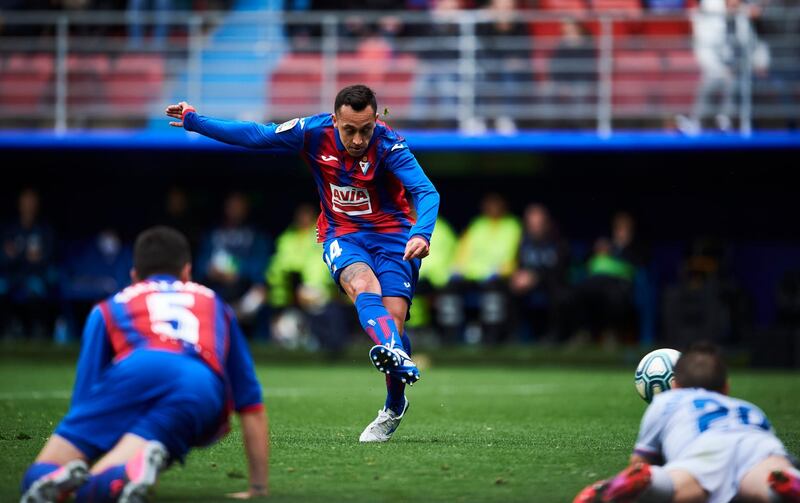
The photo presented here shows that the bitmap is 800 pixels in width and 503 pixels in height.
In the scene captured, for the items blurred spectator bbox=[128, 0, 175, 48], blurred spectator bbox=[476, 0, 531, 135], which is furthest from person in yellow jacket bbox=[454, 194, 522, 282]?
blurred spectator bbox=[128, 0, 175, 48]

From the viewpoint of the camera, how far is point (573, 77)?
16766 millimetres

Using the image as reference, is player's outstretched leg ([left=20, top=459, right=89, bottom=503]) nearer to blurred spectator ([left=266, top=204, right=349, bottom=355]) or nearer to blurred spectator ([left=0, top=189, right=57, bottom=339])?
blurred spectator ([left=266, top=204, right=349, bottom=355])

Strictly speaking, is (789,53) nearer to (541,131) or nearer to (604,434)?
(541,131)

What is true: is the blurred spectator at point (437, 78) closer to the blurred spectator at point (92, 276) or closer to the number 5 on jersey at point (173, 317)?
the blurred spectator at point (92, 276)

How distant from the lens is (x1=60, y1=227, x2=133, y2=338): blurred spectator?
62.0 ft

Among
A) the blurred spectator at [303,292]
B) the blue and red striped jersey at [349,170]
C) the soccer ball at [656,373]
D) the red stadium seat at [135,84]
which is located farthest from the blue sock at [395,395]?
the red stadium seat at [135,84]

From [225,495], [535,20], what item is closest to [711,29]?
[535,20]

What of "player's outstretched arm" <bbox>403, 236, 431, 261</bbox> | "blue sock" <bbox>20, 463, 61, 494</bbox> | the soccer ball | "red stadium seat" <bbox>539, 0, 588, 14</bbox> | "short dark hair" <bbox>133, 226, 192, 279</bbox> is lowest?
the soccer ball

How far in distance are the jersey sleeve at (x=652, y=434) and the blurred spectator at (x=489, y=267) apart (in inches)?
458

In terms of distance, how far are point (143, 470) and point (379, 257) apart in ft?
11.2

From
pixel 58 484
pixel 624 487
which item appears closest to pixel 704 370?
pixel 624 487

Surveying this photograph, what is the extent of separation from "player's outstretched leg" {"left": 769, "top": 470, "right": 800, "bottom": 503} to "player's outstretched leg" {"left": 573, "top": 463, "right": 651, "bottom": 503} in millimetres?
442

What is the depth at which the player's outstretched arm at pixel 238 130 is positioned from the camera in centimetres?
761

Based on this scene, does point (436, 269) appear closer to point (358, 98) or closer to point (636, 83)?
point (636, 83)
